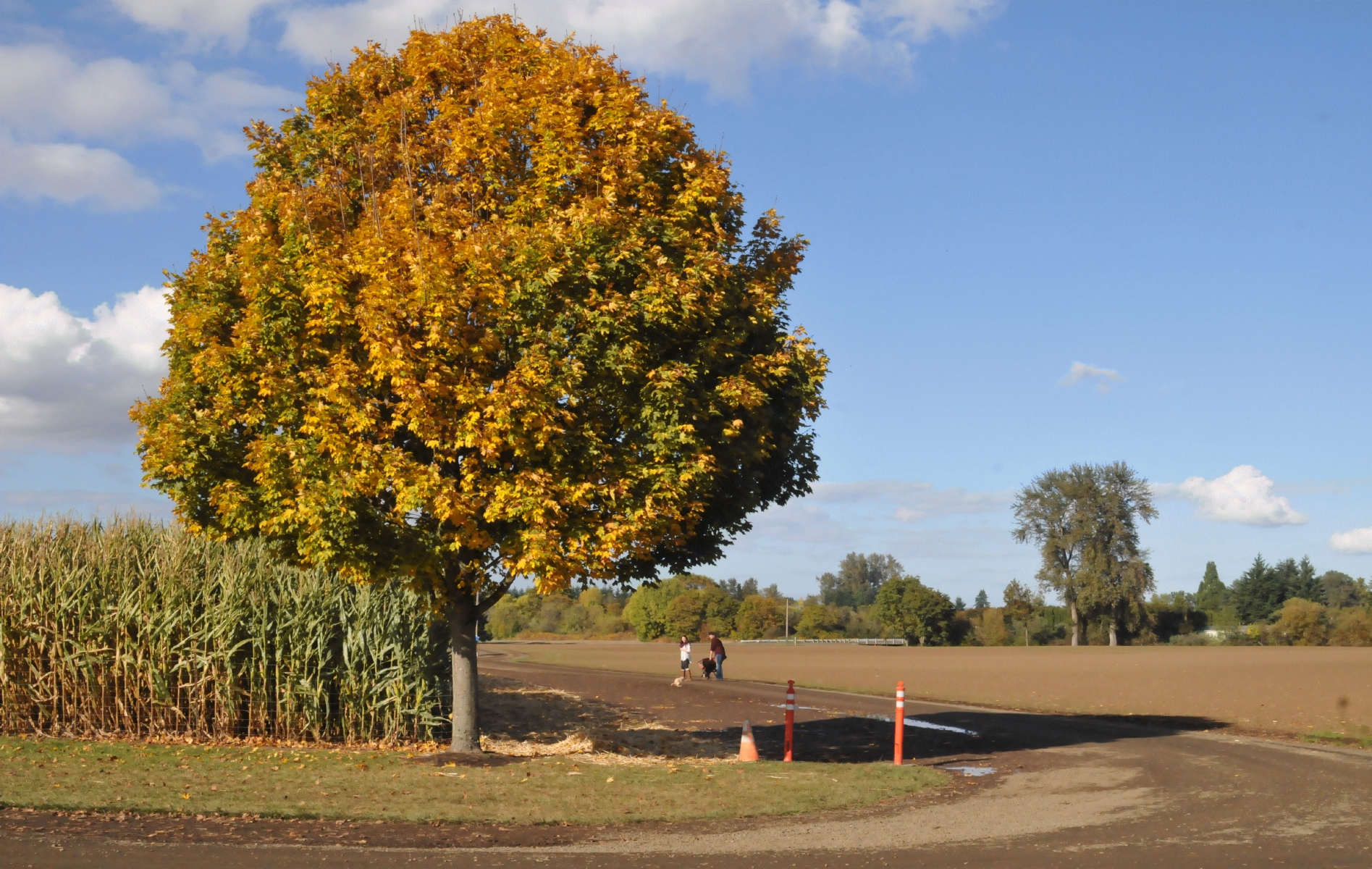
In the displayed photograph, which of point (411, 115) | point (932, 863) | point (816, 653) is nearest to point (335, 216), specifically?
point (411, 115)

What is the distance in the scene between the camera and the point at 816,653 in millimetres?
68250

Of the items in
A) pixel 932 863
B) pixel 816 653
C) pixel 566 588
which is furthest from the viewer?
pixel 816 653

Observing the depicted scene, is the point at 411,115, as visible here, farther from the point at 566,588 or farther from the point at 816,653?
the point at 816,653

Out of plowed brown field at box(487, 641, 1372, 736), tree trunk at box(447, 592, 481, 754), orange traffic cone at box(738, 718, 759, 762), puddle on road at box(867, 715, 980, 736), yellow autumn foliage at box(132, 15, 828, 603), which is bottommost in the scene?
plowed brown field at box(487, 641, 1372, 736)

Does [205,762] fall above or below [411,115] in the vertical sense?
below

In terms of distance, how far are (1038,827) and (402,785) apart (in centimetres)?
713

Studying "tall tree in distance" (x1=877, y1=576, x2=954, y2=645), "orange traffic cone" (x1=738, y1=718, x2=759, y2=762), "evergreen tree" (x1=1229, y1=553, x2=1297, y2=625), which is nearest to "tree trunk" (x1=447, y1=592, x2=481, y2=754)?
"orange traffic cone" (x1=738, y1=718, x2=759, y2=762)

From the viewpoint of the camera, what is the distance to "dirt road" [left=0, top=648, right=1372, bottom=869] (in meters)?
9.14

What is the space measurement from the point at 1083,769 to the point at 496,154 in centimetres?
1198

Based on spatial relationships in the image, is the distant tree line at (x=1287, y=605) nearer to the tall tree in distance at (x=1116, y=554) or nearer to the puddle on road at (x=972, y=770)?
the tall tree in distance at (x=1116, y=554)

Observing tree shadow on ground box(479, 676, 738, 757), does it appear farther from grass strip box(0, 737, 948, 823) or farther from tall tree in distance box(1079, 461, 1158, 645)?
tall tree in distance box(1079, 461, 1158, 645)

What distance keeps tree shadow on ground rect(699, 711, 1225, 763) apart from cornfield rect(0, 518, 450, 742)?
6714 mm

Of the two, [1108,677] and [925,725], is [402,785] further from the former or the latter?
[1108,677]

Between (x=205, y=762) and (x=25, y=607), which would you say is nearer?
(x=205, y=762)
